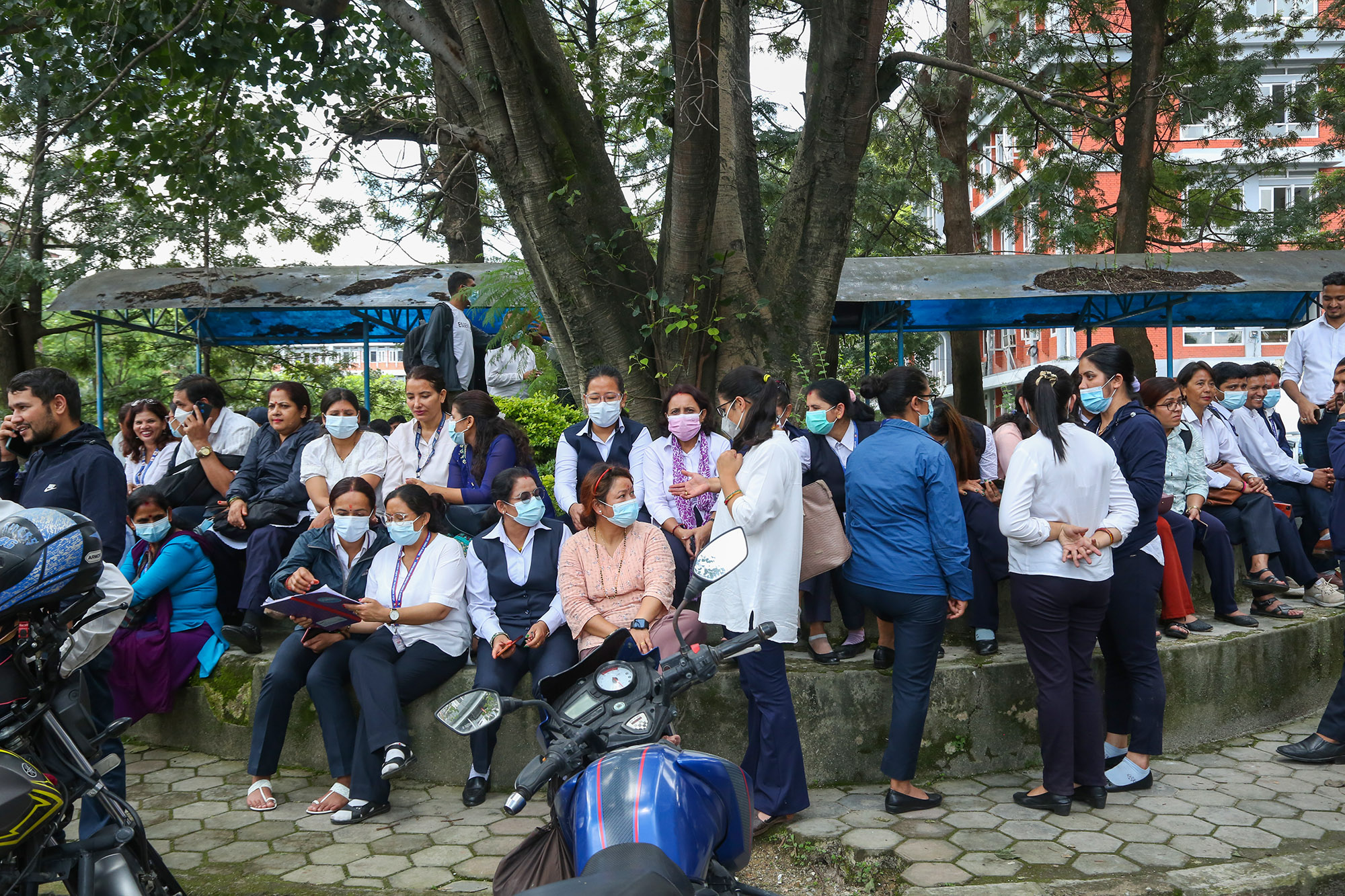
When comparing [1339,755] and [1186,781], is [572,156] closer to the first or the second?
[1186,781]

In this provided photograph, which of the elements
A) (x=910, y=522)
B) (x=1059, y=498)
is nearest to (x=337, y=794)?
(x=910, y=522)

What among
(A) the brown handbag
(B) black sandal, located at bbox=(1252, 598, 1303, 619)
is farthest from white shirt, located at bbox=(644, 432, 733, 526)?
(B) black sandal, located at bbox=(1252, 598, 1303, 619)

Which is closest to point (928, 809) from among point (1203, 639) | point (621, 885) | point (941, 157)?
point (1203, 639)

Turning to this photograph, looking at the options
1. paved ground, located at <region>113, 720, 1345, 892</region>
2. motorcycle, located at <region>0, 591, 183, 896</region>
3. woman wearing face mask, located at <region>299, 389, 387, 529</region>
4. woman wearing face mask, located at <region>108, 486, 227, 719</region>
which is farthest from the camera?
woman wearing face mask, located at <region>299, 389, 387, 529</region>

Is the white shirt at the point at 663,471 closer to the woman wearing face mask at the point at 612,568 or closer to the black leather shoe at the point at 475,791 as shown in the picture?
the woman wearing face mask at the point at 612,568

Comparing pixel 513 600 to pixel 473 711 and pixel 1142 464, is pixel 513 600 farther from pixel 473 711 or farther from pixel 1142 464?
pixel 1142 464

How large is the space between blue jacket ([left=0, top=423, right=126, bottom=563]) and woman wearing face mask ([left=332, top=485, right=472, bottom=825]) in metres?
1.26

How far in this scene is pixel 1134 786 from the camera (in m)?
4.99

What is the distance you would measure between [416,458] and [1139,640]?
4340mm

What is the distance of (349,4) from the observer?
899cm

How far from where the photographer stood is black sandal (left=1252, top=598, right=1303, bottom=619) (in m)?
6.51

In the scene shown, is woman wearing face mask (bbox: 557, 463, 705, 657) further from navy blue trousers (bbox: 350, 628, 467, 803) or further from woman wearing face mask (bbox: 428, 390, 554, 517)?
woman wearing face mask (bbox: 428, 390, 554, 517)

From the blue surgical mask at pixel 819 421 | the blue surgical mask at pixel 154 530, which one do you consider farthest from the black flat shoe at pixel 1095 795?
the blue surgical mask at pixel 154 530

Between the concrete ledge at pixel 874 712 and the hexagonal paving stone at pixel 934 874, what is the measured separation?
1.07m
